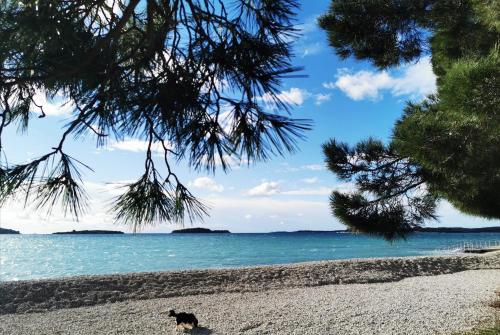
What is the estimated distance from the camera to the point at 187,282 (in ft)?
35.4

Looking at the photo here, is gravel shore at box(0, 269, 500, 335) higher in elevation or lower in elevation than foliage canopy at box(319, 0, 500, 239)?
lower

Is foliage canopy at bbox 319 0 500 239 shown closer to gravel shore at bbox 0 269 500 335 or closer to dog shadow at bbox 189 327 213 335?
gravel shore at bbox 0 269 500 335

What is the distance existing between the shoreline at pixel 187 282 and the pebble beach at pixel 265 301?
0.07 feet

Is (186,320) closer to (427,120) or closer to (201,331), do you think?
(201,331)

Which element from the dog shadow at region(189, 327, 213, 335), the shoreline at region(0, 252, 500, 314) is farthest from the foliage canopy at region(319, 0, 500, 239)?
the shoreline at region(0, 252, 500, 314)

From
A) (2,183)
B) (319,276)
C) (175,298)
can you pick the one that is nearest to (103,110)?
(2,183)

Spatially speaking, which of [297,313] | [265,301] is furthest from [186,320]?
[265,301]

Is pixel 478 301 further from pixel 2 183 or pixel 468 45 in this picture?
pixel 2 183

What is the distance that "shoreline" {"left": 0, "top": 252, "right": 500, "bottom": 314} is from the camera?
353 inches

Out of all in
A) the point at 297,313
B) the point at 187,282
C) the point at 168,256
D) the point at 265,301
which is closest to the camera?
the point at 297,313

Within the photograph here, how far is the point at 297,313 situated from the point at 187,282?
4.45 meters

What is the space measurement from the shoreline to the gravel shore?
0.60 metres

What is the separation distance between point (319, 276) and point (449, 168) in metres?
7.02

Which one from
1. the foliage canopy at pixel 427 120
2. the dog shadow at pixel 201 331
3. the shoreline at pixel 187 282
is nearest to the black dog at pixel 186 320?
the dog shadow at pixel 201 331
